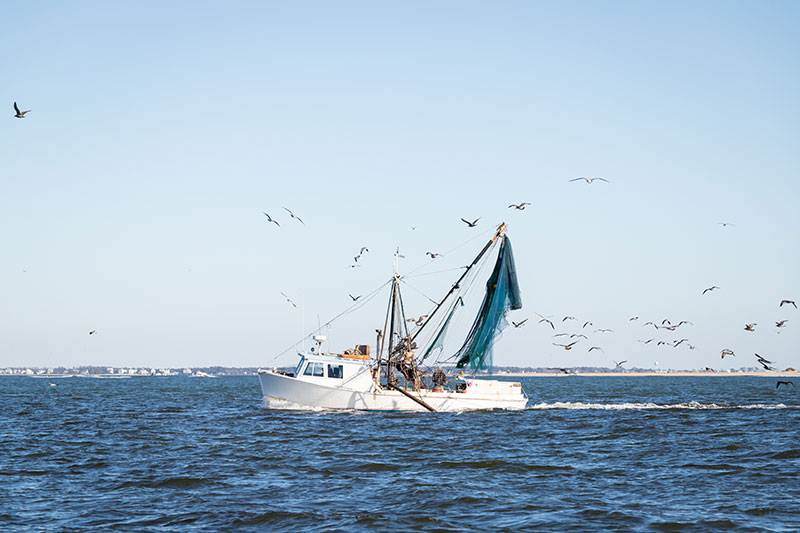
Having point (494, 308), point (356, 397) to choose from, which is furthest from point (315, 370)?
point (494, 308)

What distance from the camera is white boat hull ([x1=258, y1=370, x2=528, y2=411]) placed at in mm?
46875

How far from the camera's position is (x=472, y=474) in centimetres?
2566

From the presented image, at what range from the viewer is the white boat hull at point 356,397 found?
46.9 meters

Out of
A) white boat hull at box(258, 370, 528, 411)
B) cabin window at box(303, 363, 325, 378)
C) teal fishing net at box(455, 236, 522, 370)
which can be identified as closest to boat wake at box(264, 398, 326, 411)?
white boat hull at box(258, 370, 528, 411)

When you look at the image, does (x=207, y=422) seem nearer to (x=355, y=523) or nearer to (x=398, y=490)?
(x=398, y=490)

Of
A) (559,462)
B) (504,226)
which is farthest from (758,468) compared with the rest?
(504,226)

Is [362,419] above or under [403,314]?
under

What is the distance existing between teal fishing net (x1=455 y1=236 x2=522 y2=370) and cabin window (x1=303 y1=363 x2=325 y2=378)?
418 inches

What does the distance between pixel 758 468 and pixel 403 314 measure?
1068 inches

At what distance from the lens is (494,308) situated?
52188mm

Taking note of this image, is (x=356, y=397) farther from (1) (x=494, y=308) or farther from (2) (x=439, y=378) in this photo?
(1) (x=494, y=308)

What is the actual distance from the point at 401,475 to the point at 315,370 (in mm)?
22034

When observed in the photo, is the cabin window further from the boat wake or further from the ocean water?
the ocean water

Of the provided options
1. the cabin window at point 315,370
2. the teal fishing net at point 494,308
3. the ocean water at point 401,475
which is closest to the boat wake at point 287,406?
the cabin window at point 315,370
